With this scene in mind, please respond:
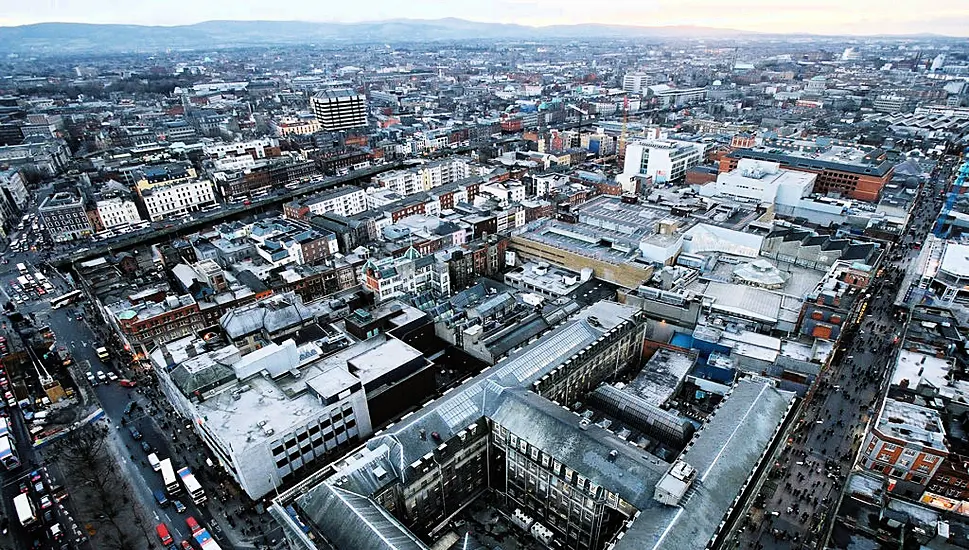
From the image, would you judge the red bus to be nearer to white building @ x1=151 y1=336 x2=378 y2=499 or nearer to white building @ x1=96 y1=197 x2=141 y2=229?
white building @ x1=151 y1=336 x2=378 y2=499

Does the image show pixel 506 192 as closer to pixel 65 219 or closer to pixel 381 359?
pixel 381 359

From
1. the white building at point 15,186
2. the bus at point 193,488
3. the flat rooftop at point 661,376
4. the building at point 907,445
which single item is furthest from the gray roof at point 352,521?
the white building at point 15,186

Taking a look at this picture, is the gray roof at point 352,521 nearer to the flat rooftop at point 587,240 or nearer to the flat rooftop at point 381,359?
the flat rooftop at point 381,359

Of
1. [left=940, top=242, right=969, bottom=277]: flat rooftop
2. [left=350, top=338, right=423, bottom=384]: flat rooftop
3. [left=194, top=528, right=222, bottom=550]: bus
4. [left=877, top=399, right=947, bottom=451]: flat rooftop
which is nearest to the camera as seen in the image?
[left=194, top=528, right=222, bottom=550]: bus

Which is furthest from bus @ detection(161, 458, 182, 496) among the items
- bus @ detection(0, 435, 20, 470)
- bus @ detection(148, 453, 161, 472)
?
bus @ detection(0, 435, 20, 470)

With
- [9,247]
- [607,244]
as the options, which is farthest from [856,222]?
[9,247]

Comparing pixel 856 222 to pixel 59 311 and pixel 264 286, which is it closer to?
pixel 264 286
